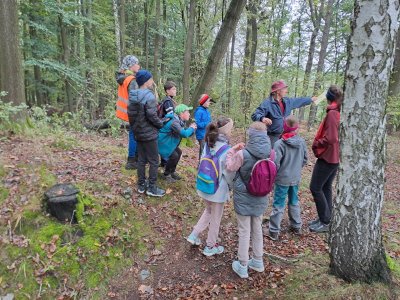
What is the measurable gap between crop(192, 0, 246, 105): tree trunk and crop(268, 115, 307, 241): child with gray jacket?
13.2ft

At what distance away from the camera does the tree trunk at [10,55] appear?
686 centimetres

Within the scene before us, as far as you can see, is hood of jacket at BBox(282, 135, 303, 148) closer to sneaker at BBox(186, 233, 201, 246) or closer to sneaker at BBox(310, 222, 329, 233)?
sneaker at BBox(310, 222, 329, 233)

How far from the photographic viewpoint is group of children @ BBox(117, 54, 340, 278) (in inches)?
153

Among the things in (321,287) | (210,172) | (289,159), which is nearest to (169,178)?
(210,172)

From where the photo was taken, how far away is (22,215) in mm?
4391

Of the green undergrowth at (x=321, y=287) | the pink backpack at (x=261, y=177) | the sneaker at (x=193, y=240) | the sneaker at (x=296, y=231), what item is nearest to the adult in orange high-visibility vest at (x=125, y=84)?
the sneaker at (x=193, y=240)

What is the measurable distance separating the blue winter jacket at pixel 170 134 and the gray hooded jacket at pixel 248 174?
67.6 inches

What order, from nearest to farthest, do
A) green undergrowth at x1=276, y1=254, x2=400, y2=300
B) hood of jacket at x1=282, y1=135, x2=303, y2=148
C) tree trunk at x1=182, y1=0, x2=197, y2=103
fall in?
1. green undergrowth at x1=276, y1=254, x2=400, y2=300
2. hood of jacket at x1=282, y1=135, x2=303, y2=148
3. tree trunk at x1=182, y1=0, x2=197, y2=103

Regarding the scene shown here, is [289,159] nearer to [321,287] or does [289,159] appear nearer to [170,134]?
[321,287]

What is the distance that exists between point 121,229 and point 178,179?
1.77m

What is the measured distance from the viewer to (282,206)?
16.0ft

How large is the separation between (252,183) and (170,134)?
7.35 ft

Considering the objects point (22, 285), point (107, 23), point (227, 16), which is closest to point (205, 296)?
point (22, 285)

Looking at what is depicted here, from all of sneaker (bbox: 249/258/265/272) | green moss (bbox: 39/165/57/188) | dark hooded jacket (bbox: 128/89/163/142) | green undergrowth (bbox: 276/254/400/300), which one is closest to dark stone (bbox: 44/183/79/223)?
green moss (bbox: 39/165/57/188)
